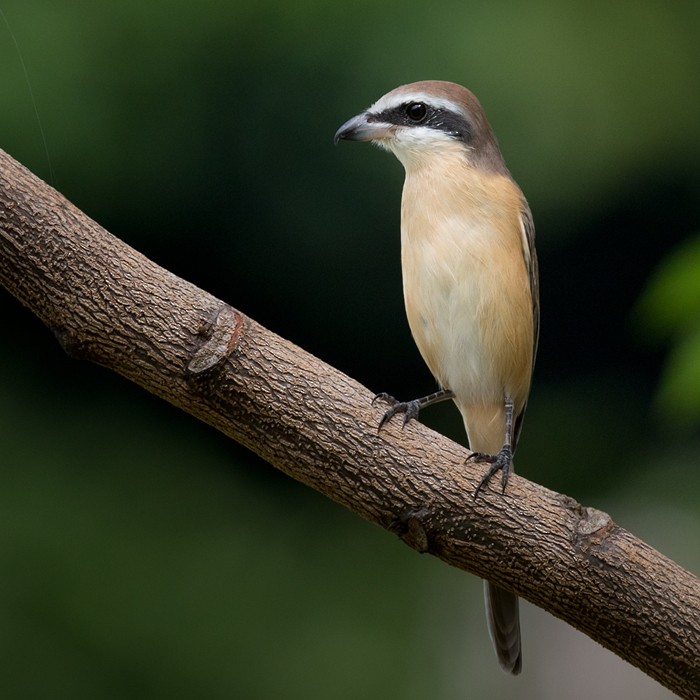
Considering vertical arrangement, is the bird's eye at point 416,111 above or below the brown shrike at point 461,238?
above

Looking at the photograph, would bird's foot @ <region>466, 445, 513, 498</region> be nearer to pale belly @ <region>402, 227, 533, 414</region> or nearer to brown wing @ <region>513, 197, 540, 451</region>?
pale belly @ <region>402, 227, 533, 414</region>

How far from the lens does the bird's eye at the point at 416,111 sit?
2650mm

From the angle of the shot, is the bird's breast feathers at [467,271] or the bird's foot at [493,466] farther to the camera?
the bird's breast feathers at [467,271]

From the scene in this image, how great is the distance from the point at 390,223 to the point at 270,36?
35.1 inches

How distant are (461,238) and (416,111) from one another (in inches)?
12.8

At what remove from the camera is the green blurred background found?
159 inches

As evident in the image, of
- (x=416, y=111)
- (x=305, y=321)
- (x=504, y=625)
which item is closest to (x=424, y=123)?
(x=416, y=111)

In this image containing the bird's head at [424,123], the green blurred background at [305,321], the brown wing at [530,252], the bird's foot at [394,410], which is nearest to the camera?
the bird's foot at [394,410]

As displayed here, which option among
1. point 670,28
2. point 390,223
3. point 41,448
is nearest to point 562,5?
point 670,28

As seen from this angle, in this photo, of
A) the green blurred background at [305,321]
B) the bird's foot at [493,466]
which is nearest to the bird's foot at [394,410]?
the bird's foot at [493,466]

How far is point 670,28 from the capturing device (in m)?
4.50

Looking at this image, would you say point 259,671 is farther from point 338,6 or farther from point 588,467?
point 338,6

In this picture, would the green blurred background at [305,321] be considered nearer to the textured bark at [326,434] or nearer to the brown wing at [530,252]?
the brown wing at [530,252]

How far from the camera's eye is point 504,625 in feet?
8.74
